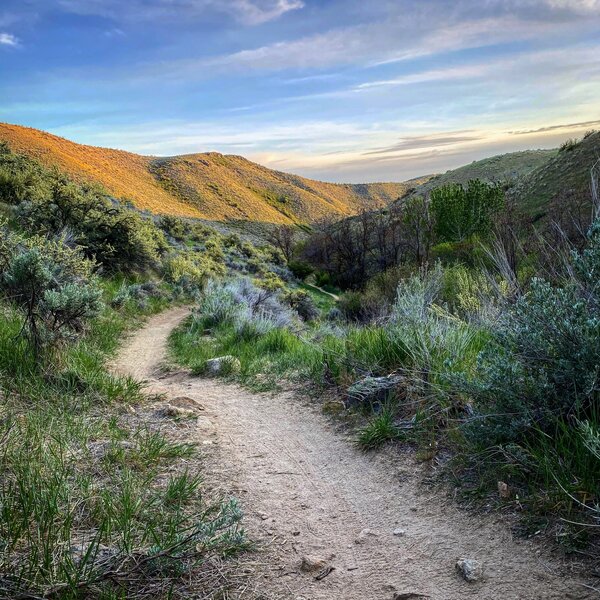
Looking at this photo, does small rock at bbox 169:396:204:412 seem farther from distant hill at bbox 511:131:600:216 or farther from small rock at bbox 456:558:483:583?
distant hill at bbox 511:131:600:216

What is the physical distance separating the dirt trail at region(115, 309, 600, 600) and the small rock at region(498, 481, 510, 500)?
190 millimetres

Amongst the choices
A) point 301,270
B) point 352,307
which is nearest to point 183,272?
point 352,307

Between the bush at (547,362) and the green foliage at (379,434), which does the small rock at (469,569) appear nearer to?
the bush at (547,362)

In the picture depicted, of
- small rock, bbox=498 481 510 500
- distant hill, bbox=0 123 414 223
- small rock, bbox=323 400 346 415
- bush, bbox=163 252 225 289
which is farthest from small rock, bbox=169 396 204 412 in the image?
distant hill, bbox=0 123 414 223

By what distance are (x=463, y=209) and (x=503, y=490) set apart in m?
28.4

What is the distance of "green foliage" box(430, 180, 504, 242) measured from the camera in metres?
28.7

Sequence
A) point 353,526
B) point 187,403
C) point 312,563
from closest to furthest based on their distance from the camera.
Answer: point 312,563 → point 353,526 → point 187,403

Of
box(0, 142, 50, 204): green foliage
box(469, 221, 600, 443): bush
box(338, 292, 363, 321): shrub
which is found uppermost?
box(0, 142, 50, 204): green foliage

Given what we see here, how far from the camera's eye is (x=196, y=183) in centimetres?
8562

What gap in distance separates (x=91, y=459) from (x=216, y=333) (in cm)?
595

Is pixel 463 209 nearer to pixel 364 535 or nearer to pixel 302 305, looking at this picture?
pixel 302 305

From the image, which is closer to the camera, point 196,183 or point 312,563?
point 312,563

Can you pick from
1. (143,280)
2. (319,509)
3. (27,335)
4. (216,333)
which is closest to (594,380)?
(319,509)

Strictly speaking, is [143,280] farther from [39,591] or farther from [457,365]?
[39,591]
